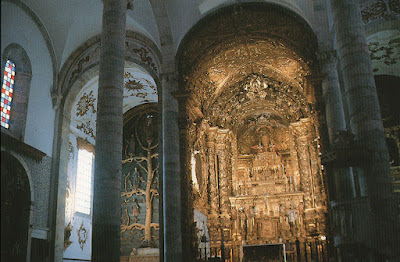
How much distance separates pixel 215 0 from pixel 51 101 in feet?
24.1

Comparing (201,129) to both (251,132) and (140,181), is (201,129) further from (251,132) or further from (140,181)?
(251,132)

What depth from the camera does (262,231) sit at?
63.6 ft

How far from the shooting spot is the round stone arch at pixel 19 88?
44.3 ft

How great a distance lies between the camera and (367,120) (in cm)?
755

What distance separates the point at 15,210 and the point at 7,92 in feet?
13.0

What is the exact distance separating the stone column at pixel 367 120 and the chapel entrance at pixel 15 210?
9783 millimetres

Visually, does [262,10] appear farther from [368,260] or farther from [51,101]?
[368,260]

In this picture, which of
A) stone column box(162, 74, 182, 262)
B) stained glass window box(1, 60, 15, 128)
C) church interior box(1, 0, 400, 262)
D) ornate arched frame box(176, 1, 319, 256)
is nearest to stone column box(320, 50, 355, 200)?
church interior box(1, 0, 400, 262)

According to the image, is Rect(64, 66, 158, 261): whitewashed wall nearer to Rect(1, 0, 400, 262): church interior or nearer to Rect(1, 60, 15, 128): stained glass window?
Rect(1, 0, 400, 262): church interior

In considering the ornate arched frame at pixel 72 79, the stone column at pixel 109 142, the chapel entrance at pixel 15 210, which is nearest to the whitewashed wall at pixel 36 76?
the ornate arched frame at pixel 72 79

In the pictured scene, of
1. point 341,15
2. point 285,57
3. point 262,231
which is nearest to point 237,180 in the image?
point 262,231

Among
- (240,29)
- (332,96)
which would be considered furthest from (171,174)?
(240,29)

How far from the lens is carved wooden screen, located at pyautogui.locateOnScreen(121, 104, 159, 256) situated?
64.1 feet

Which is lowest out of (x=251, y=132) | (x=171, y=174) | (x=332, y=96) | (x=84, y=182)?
(x=171, y=174)
